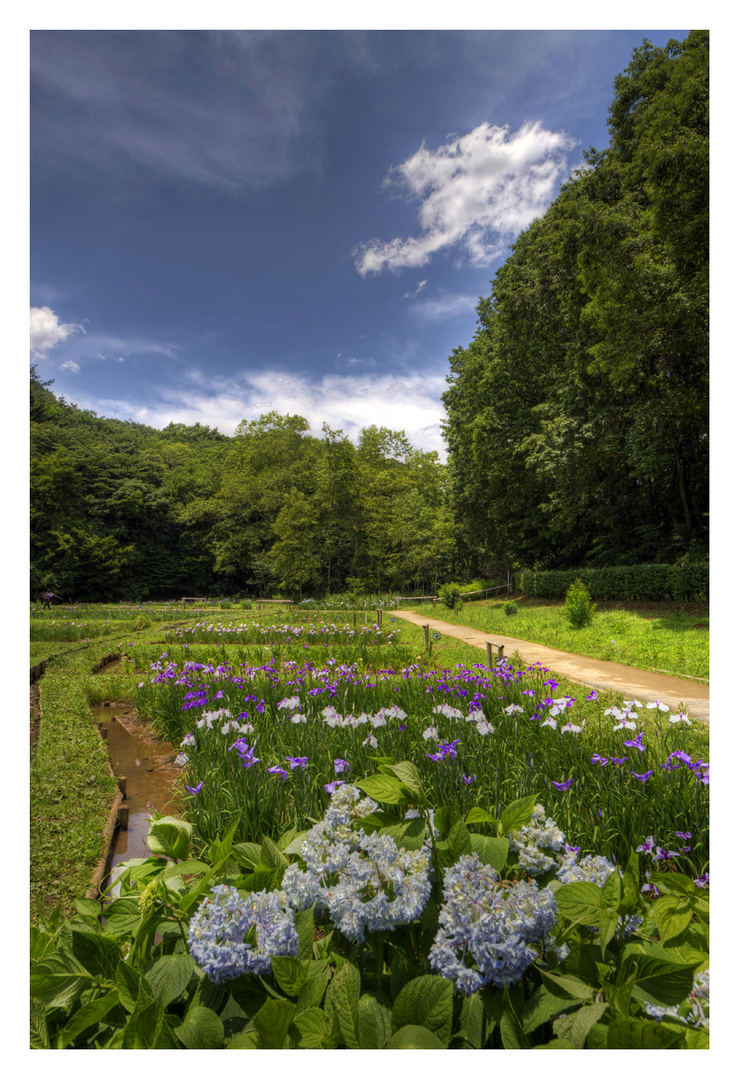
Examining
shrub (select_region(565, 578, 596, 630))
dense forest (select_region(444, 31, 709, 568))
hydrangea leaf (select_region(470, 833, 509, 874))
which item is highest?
dense forest (select_region(444, 31, 709, 568))

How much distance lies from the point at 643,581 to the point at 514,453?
19.7ft

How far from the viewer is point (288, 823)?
2.32m

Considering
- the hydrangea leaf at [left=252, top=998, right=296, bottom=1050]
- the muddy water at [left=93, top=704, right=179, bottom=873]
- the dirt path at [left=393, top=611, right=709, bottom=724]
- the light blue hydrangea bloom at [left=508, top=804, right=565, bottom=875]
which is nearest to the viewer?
the hydrangea leaf at [left=252, top=998, right=296, bottom=1050]

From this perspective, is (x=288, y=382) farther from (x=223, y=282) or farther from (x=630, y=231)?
(x=630, y=231)

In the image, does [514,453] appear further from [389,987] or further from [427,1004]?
[427,1004]

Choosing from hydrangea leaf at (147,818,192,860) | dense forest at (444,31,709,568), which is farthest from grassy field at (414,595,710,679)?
hydrangea leaf at (147,818,192,860)

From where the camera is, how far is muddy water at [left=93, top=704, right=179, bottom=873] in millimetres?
2961

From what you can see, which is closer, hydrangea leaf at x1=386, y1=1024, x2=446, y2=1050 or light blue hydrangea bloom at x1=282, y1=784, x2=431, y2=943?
hydrangea leaf at x1=386, y1=1024, x2=446, y2=1050

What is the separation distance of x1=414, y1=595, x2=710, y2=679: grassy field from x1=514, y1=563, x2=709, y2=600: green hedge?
38cm

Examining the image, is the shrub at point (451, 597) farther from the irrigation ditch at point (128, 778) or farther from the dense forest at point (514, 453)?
the irrigation ditch at point (128, 778)

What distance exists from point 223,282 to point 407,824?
2.84m

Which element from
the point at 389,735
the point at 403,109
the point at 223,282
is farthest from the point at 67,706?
the point at 403,109

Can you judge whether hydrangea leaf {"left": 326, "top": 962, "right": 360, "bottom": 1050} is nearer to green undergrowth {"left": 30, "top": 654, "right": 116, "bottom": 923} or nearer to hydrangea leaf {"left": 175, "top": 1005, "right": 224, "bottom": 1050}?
hydrangea leaf {"left": 175, "top": 1005, "right": 224, "bottom": 1050}

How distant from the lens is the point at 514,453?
1599 cm
